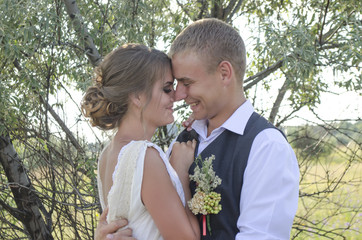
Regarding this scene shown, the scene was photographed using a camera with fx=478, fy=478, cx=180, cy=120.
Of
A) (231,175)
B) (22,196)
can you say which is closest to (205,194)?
(231,175)

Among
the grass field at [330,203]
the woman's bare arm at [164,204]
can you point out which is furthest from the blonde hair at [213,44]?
the grass field at [330,203]

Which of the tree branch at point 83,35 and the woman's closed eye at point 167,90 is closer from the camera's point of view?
the woman's closed eye at point 167,90

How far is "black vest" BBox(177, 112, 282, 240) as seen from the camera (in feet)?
7.13

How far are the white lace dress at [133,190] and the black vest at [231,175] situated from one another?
201 millimetres

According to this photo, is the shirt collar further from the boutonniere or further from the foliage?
the foliage

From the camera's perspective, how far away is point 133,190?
219 centimetres

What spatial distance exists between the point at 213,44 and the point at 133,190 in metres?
0.85

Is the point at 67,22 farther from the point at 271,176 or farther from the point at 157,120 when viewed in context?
the point at 271,176

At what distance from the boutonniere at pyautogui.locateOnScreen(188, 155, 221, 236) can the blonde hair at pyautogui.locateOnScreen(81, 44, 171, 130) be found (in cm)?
49

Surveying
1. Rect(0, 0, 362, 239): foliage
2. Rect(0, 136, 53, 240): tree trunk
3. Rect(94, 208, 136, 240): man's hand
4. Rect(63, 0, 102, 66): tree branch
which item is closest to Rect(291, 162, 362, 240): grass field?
Rect(0, 0, 362, 239): foliage

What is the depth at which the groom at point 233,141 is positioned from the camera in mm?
2027

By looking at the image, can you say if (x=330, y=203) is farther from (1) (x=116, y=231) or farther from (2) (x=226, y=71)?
(1) (x=116, y=231)

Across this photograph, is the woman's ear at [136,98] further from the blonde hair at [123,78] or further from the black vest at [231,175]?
the black vest at [231,175]

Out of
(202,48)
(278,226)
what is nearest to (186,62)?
(202,48)
